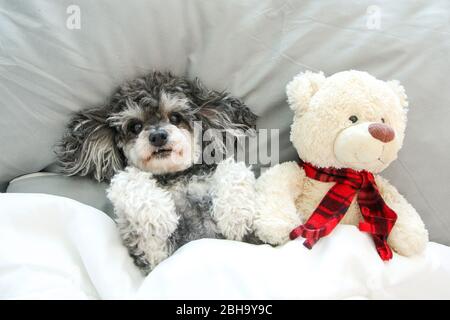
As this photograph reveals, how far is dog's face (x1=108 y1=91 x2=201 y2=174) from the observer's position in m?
1.04

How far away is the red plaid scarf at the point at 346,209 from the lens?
0.95 m

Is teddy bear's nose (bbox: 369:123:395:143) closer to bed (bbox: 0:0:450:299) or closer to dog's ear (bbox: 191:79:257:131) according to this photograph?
bed (bbox: 0:0:450:299)

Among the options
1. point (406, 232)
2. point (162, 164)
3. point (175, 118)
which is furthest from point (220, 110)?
point (406, 232)

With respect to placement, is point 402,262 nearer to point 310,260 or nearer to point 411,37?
point 310,260

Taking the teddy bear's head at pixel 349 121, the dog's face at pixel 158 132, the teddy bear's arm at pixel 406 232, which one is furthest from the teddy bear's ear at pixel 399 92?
the dog's face at pixel 158 132

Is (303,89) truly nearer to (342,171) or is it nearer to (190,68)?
(342,171)

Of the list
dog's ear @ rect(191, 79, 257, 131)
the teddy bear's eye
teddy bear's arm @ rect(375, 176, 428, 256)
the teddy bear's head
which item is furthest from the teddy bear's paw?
dog's ear @ rect(191, 79, 257, 131)

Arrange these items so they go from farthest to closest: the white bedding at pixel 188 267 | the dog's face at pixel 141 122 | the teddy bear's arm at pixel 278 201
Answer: the dog's face at pixel 141 122, the teddy bear's arm at pixel 278 201, the white bedding at pixel 188 267

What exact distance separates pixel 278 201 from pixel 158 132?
12.9 inches

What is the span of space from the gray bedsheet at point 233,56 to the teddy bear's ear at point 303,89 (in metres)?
0.12

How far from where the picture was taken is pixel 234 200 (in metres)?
0.99

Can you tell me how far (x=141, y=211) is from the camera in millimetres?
943

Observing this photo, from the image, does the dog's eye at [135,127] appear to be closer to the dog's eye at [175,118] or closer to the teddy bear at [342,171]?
the dog's eye at [175,118]
